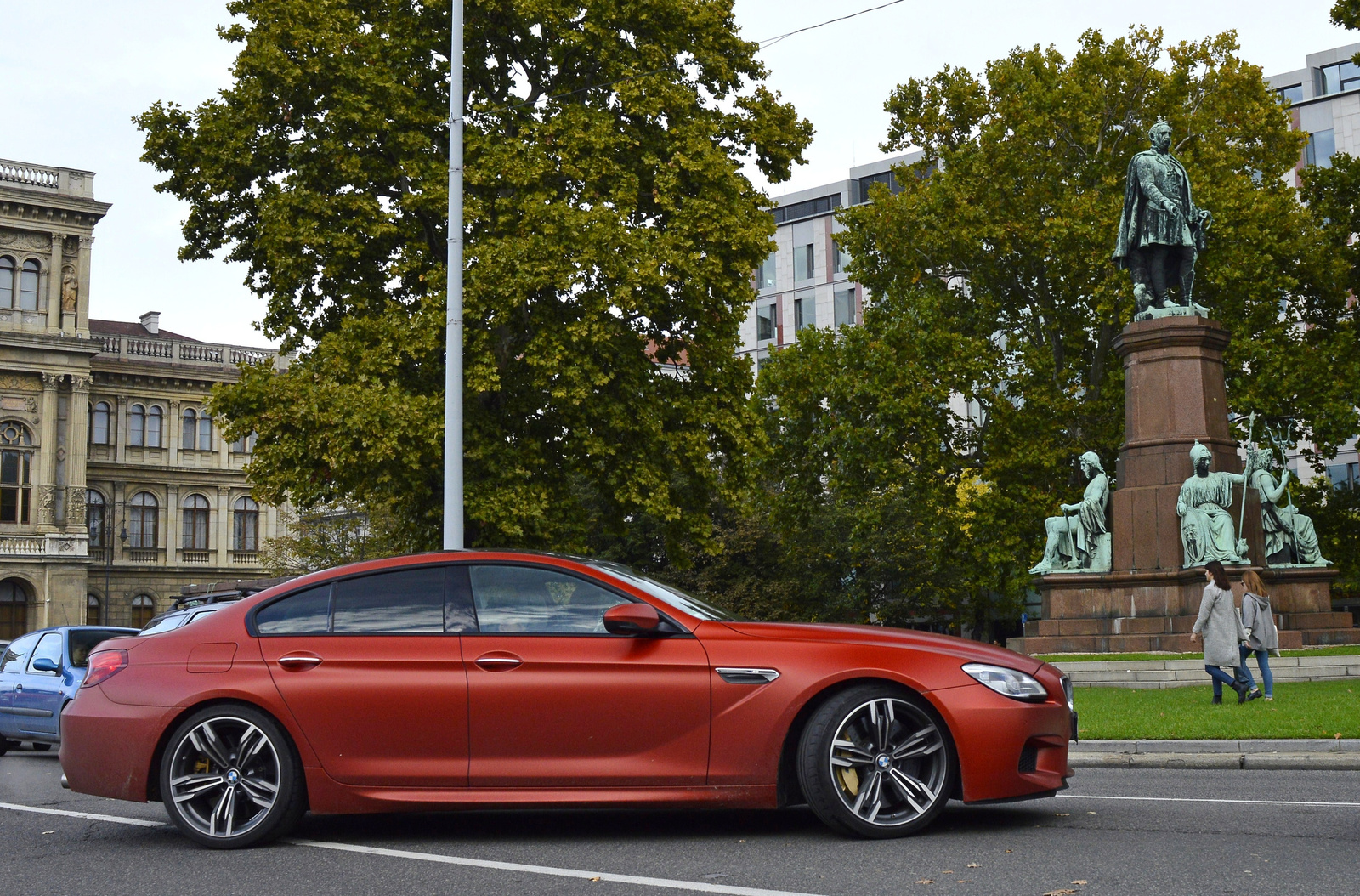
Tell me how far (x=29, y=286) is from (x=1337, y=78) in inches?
2400

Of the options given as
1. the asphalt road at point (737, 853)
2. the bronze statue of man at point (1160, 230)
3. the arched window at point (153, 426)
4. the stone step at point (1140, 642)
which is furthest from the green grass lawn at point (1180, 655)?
the arched window at point (153, 426)

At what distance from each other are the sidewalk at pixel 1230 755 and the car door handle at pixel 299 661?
6203 millimetres

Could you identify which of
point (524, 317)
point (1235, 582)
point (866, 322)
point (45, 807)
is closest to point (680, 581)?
point (866, 322)

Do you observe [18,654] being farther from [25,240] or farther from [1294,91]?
[1294,91]

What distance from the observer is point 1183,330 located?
72.5 feet

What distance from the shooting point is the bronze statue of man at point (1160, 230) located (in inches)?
945

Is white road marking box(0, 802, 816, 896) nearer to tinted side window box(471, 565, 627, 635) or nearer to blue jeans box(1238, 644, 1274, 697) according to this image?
tinted side window box(471, 565, 627, 635)

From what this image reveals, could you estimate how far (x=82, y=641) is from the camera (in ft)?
57.3

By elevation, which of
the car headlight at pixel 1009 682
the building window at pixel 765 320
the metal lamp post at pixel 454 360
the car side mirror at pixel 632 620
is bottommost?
the car headlight at pixel 1009 682

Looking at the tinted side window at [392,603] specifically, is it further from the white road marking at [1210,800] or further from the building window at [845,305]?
the building window at [845,305]

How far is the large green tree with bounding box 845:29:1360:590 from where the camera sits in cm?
3375

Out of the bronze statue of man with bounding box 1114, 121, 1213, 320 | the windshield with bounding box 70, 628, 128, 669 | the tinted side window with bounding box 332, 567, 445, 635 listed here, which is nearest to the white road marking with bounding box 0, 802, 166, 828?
the tinted side window with bounding box 332, 567, 445, 635

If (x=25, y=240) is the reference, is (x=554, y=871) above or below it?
below

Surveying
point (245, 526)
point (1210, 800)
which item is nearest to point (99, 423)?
point (245, 526)
